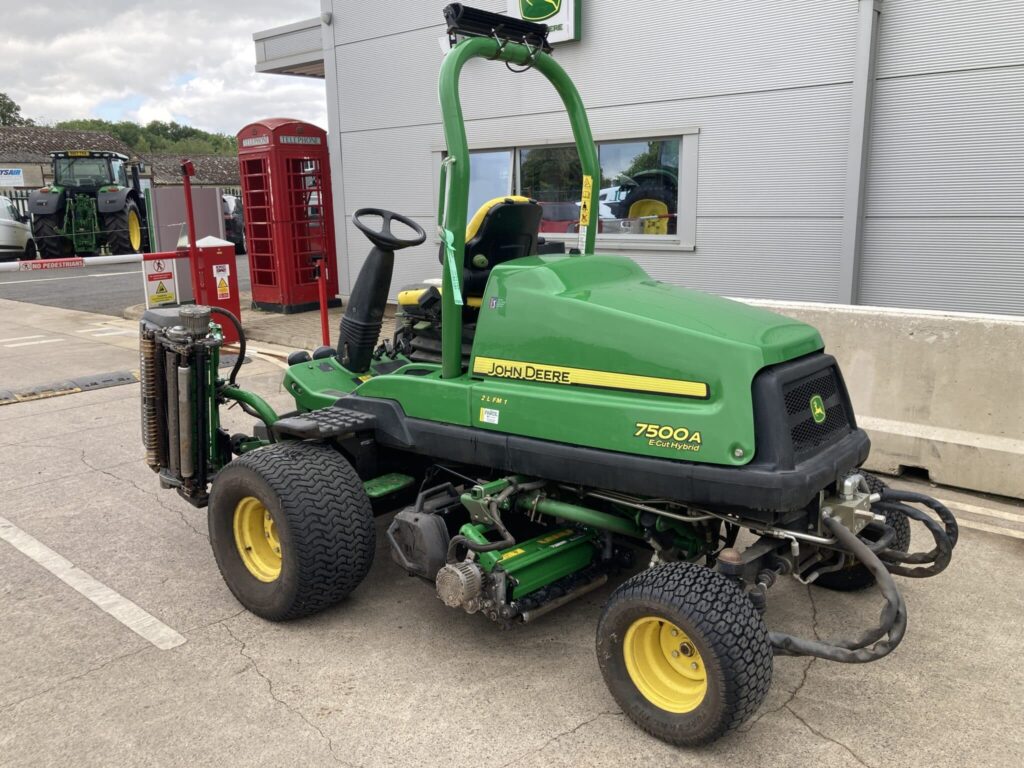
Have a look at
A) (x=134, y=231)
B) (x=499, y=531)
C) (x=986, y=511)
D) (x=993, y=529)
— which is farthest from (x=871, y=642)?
(x=134, y=231)

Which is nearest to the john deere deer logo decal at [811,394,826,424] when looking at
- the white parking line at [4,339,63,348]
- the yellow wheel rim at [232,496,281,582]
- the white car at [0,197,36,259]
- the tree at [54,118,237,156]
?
the yellow wheel rim at [232,496,281,582]

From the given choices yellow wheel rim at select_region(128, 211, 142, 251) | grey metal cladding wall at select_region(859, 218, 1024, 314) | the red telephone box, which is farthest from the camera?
yellow wheel rim at select_region(128, 211, 142, 251)

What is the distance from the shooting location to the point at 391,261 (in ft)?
14.4

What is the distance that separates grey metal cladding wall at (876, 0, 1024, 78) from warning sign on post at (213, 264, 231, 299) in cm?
714

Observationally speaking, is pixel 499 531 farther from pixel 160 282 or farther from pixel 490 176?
pixel 160 282

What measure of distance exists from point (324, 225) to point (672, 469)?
10.3m

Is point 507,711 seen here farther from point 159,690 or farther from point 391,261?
point 391,261

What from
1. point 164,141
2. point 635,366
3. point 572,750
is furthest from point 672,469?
point 164,141

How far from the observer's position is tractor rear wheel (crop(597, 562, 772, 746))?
2645 mm

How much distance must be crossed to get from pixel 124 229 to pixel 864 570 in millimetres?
20666

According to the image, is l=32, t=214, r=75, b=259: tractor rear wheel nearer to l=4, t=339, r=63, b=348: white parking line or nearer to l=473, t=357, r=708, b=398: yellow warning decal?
l=4, t=339, r=63, b=348: white parking line

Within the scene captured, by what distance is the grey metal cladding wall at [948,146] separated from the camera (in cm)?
671

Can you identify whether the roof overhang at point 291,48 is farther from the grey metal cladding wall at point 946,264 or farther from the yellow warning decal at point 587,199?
the yellow warning decal at point 587,199

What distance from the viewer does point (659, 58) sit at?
8.63 metres
